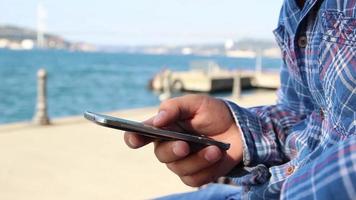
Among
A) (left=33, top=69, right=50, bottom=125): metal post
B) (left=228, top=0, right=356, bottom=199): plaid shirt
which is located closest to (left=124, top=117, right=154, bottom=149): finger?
(left=228, top=0, right=356, bottom=199): plaid shirt

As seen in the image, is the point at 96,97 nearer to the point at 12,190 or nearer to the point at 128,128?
the point at 12,190

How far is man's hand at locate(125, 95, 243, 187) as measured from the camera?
1.22 m

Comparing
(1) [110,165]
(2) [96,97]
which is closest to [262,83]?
(2) [96,97]

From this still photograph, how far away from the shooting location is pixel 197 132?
1393 millimetres

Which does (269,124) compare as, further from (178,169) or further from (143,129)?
(143,129)

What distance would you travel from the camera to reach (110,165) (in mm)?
5848

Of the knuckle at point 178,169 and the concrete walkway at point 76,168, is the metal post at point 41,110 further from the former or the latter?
the knuckle at point 178,169

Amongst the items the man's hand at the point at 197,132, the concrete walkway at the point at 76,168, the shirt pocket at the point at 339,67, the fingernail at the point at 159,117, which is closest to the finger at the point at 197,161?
the man's hand at the point at 197,132

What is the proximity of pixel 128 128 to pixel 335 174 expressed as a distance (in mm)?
508

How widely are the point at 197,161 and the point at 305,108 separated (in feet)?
1.14

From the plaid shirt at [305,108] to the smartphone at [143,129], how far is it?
0.15m

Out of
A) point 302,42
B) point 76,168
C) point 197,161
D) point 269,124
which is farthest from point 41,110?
point 302,42

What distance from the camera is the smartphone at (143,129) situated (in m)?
1.02

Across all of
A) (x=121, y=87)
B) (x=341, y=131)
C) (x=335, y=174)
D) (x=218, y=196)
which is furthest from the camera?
(x=121, y=87)
